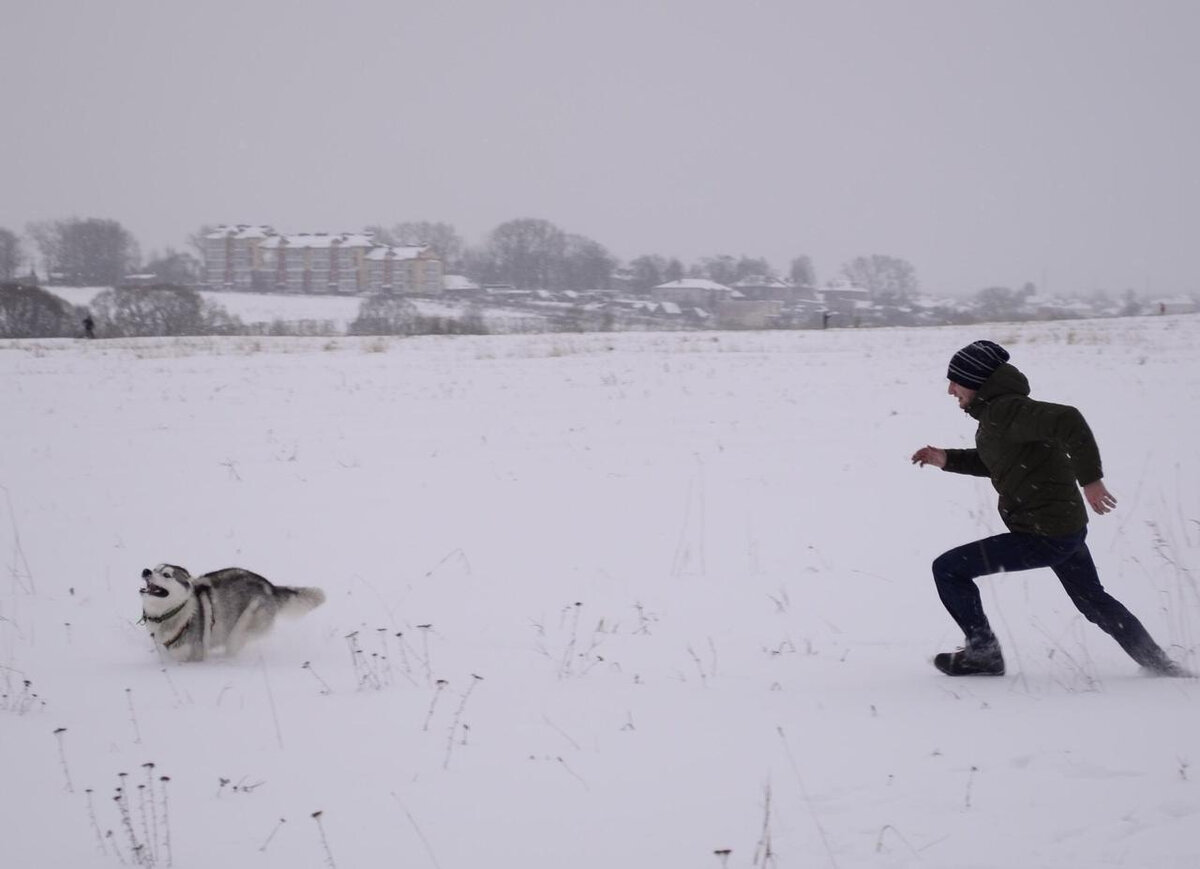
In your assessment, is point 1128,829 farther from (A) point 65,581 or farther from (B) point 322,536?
(A) point 65,581

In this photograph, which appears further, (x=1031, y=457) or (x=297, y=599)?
(x=297, y=599)

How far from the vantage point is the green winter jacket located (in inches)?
174

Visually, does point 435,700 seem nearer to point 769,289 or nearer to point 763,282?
point 769,289

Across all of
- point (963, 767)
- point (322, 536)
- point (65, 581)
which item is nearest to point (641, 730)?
point (963, 767)

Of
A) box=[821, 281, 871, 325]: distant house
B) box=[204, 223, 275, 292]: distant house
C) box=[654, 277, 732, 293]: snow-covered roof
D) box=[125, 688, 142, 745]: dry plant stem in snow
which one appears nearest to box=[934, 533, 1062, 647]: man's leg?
box=[125, 688, 142, 745]: dry plant stem in snow

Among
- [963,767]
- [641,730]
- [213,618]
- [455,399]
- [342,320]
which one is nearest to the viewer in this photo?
[963,767]

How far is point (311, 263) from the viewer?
393 ft

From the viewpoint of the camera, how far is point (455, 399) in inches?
666

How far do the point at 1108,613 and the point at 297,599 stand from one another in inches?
203

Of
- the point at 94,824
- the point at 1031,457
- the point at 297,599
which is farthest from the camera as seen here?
the point at 297,599

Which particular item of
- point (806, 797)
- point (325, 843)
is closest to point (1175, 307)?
point (806, 797)

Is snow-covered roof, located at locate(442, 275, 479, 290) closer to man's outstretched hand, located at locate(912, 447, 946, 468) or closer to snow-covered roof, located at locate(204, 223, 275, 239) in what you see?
snow-covered roof, located at locate(204, 223, 275, 239)

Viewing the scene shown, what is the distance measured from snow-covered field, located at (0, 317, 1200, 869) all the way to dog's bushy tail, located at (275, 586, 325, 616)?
12.9 inches

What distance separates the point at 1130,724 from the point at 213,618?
5481 mm
